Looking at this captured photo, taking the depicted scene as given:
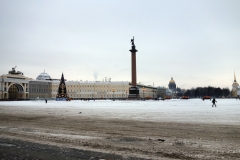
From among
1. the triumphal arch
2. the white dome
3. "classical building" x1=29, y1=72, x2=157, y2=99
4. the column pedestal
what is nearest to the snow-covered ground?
the column pedestal

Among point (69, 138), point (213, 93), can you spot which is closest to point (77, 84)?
point (213, 93)

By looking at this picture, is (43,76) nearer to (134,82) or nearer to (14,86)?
(14,86)

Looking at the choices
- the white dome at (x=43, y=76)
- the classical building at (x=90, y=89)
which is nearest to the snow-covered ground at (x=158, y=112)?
the classical building at (x=90, y=89)

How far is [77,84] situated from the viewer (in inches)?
5738

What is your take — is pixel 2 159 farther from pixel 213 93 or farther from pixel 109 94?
pixel 213 93

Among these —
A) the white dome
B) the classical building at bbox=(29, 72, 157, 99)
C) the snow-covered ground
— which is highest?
the white dome

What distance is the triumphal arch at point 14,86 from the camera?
115625mm

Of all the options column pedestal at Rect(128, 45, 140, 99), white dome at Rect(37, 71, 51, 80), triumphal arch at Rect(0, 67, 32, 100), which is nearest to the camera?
column pedestal at Rect(128, 45, 140, 99)

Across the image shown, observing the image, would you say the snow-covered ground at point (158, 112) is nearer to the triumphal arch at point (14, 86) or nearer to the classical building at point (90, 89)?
the triumphal arch at point (14, 86)

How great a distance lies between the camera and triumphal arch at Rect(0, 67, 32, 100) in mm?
115625

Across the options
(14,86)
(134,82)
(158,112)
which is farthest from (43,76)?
(158,112)


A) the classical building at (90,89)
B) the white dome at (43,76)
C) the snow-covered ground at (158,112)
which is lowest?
the snow-covered ground at (158,112)

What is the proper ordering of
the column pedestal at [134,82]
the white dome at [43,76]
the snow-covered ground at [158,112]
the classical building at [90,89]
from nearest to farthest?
1. the snow-covered ground at [158,112]
2. the column pedestal at [134,82]
3. the classical building at [90,89]
4. the white dome at [43,76]

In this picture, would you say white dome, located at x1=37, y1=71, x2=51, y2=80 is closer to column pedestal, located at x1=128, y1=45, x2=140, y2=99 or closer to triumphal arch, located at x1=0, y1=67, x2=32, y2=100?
triumphal arch, located at x1=0, y1=67, x2=32, y2=100
